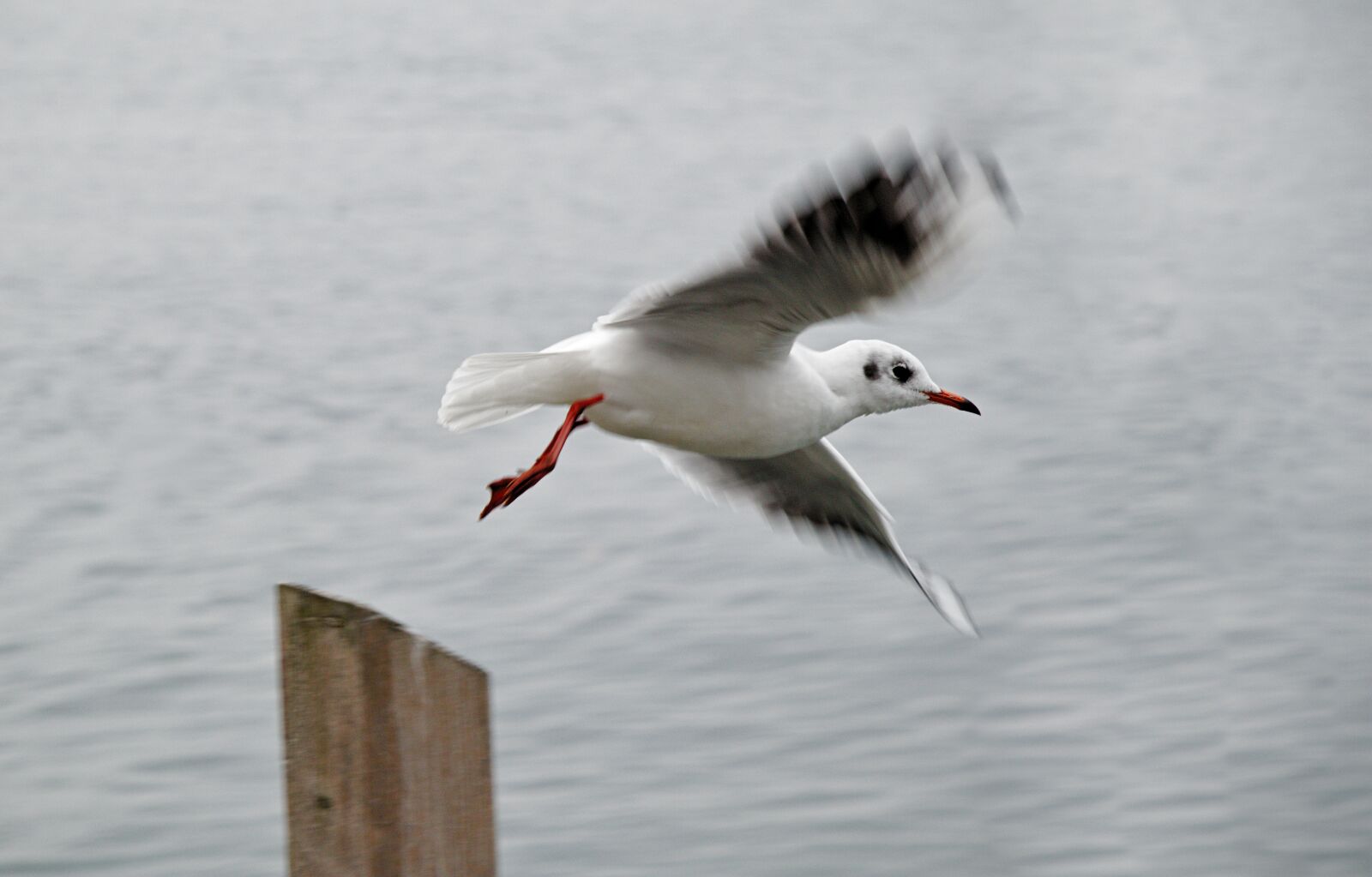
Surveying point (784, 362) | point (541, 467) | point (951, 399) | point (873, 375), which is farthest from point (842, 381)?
point (541, 467)

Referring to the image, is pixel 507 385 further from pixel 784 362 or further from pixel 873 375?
pixel 873 375

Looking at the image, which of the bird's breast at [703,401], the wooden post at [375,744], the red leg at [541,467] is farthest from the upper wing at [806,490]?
the wooden post at [375,744]

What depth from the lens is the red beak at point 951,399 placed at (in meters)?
4.58

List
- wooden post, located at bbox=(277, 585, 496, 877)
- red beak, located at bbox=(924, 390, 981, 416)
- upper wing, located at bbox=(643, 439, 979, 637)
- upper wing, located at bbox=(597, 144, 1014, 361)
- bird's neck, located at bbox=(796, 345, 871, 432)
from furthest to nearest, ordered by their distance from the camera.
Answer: upper wing, located at bbox=(643, 439, 979, 637) < red beak, located at bbox=(924, 390, 981, 416) < bird's neck, located at bbox=(796, 345, 871, 432) < upper wing, located at bbox=(597, 144, 1014, 361) < wooden post, located at bbox=(277, 585, 496, 877)

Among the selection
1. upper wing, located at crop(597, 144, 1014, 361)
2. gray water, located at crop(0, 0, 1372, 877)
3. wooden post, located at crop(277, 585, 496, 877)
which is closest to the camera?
wooden post, located at crop(277, 585, 496, 877)

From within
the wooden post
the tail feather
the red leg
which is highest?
the tail feather

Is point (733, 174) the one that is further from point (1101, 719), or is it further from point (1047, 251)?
point (1101, 719)

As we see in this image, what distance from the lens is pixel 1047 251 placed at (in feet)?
51.5

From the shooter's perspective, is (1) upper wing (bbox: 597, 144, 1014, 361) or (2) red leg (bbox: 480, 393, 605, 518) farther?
(2) red leg (bbox: 480, 393, 605, 518)

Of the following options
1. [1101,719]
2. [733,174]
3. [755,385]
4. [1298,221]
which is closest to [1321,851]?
[1101,719]

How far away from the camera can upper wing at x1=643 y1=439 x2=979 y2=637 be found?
4.77 meters

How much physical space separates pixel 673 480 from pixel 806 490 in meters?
5.13

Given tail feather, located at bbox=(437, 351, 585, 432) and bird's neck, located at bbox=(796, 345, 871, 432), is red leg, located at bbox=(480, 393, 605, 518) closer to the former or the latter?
tail feather, located at bbox=(437, 351, 585, 432)

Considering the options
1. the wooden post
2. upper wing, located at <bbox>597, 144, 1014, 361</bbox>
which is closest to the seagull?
upper wing, located at <bbox>597, 144, 1014, 361</bbox>
